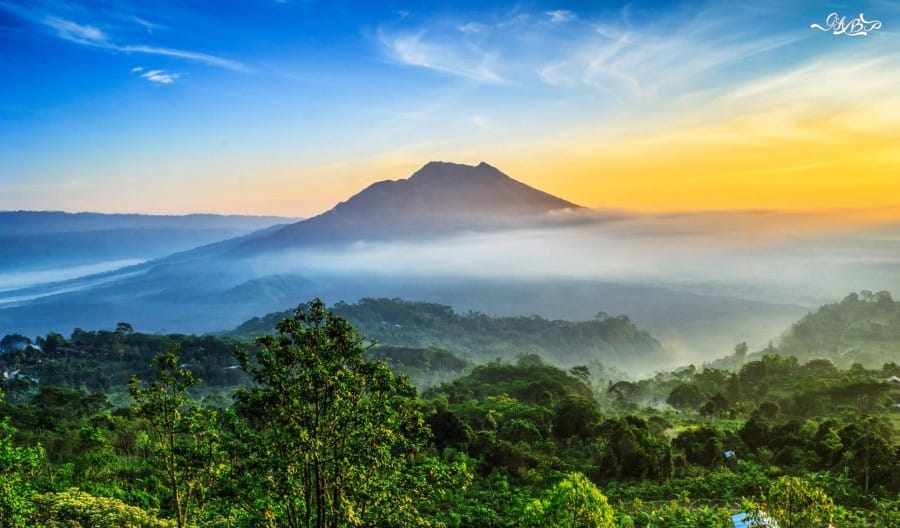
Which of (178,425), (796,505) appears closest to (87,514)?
(178,425)

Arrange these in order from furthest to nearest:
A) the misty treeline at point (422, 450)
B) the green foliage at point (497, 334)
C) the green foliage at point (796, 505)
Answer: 1. the green foliage at point (497, 334)
2. the green foliage at point (796, 505)
3. the misty treeline at point (422, 450)

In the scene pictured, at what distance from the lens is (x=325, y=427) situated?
24.2ft

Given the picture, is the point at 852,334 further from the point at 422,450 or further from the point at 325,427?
the point at 325,427

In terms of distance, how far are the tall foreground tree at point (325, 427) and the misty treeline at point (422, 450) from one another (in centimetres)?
3

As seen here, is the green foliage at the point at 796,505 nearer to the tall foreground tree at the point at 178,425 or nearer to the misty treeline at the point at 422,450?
the misty treeline at the point at 422,450

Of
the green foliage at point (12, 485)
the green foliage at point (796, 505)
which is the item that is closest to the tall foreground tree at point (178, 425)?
the green foliage at point (12, 485)

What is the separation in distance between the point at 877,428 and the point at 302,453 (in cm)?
2483

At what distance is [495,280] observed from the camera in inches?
7534

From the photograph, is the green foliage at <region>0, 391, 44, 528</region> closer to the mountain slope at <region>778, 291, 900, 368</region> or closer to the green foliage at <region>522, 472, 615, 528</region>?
the green foliage at <region>522, 472, 615, 528</region>

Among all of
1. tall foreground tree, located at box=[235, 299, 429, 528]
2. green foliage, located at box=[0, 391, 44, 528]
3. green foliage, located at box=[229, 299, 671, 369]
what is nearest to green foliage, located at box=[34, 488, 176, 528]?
green foliage, located at box=[0, 391, 44, 528]

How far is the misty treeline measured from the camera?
738 cm

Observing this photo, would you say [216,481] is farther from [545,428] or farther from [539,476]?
[545,428]

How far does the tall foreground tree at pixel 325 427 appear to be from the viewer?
711 centimetres

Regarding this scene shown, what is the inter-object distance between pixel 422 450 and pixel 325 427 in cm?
820
